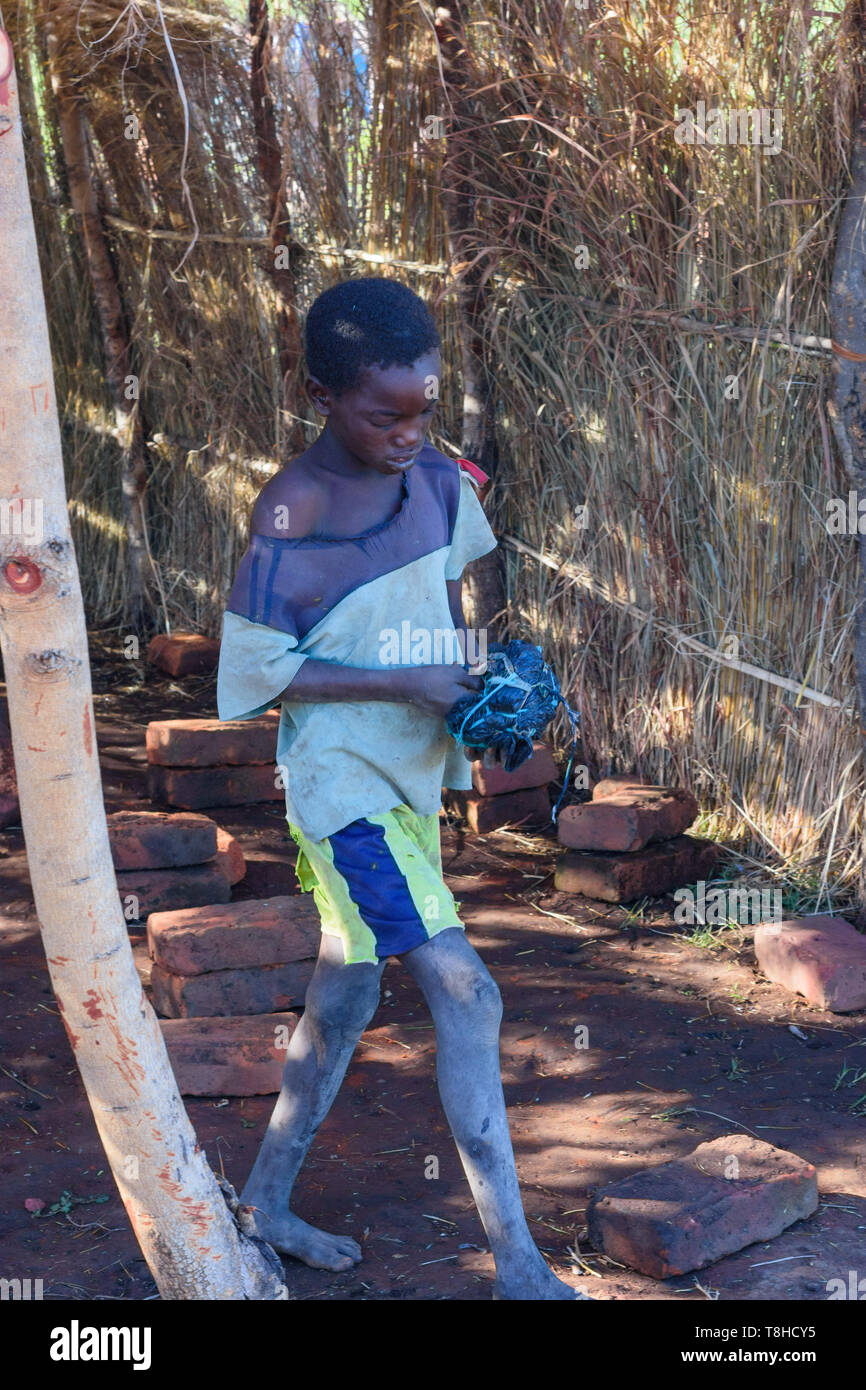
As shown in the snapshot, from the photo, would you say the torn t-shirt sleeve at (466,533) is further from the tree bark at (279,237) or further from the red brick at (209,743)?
the tree bark at (279,237)

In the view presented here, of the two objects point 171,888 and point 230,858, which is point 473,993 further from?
point 230,858

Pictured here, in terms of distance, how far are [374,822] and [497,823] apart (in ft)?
10.1

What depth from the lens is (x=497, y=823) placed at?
5648 millimetres

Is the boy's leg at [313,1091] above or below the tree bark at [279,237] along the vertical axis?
below

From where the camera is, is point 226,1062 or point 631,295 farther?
point 631,295

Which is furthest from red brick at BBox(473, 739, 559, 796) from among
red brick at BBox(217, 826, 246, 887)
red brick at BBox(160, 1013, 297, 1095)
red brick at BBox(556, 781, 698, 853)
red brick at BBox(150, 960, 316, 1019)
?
→ red brick at BBox(160, 1013, 297, 1095)

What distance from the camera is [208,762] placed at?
573 cm

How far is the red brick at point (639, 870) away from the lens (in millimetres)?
4910

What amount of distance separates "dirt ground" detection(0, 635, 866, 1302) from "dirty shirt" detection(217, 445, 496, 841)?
3.27ft

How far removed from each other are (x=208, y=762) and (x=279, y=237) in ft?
8.66

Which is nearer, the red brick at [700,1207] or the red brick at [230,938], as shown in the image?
the red brick at [700,1207]

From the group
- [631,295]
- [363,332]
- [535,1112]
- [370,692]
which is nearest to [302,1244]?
[535,1112]

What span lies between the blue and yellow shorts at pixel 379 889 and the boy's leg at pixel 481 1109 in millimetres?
69

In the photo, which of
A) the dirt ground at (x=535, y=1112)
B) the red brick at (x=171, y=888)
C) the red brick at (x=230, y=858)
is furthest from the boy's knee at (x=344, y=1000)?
the red brick at (x=230, y=858)
